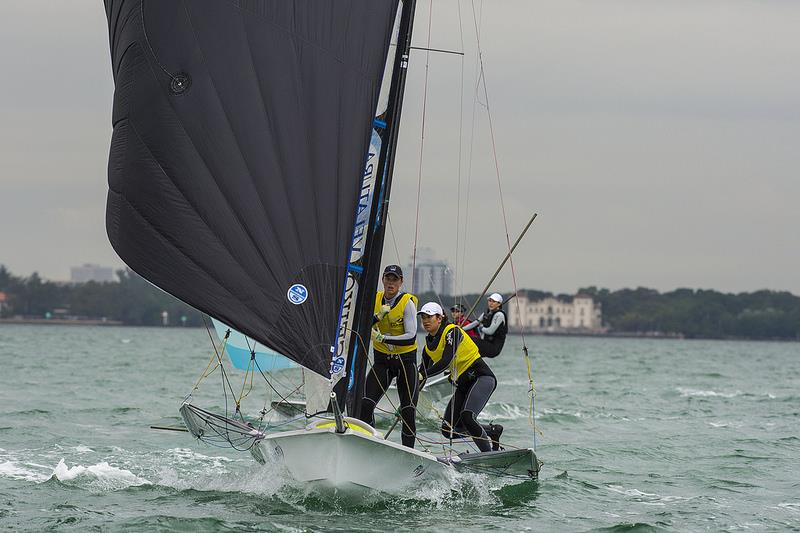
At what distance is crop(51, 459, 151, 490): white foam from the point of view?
41.1 feet

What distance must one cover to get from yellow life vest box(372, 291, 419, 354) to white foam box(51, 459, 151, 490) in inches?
114

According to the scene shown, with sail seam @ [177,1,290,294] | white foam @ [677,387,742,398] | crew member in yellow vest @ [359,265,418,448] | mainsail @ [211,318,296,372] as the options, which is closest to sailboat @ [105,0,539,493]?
sail seam @ [177,1,290,294]

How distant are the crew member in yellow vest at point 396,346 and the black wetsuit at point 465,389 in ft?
0.92

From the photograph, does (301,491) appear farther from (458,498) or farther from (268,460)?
(458,498)

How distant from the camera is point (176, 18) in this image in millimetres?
10508

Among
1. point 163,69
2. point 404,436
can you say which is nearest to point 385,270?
point 404,436

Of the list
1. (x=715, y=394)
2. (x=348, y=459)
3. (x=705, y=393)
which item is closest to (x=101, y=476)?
(x=348, y=459)

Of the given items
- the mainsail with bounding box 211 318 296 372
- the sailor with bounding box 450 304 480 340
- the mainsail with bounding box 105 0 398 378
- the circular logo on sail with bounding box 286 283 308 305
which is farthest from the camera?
the mainsail with bounding box 211 318 296 372

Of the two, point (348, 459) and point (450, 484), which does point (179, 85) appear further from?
point (450, 484)

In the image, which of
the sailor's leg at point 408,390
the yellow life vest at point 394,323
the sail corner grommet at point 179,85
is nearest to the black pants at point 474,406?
the sailor's leg at point 408,390

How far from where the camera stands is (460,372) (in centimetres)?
1240

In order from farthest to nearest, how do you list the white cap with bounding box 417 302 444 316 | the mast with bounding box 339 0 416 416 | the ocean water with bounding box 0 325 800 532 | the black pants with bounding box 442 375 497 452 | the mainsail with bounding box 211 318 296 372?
the mainsail with bounding box 211 318 296 372 < the black pants with bounding box 442 375 497 452 < the white cap with bounding box 417 302 444 316 < the mast with bounding box 339 0 416 416 < the ocean water with bounding box 0 325 800 532

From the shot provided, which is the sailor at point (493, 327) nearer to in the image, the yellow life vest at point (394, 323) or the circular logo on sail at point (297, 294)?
the yellow life vest at point (394, 323)

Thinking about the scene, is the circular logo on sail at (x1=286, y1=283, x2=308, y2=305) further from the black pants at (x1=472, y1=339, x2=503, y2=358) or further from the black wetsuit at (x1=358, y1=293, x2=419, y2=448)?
the black pants at (x1=472, y1=339, x2=503, y2=358)
